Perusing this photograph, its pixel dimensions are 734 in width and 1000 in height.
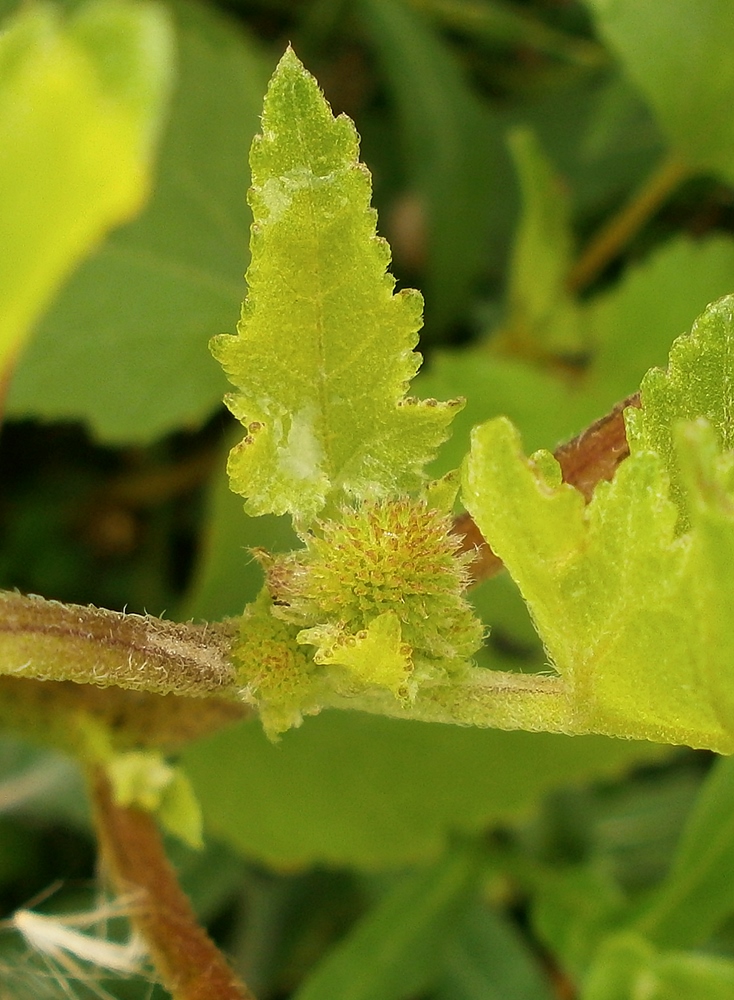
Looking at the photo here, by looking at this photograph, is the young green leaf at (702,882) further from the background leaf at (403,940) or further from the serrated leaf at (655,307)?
the serrated leaf at (655,307)

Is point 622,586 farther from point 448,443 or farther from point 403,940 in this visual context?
point 403,940

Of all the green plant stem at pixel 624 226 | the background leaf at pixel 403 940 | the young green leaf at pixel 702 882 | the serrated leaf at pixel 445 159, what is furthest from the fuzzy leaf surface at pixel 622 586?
the serrated leaf at pixel 445 159

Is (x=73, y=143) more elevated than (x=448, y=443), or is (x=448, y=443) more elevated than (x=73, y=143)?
(x=73, y=143)

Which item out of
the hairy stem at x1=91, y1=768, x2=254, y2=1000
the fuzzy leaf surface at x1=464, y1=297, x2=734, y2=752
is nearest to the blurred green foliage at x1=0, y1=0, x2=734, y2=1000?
the hairy stem at x1=91, y1=768, x2=254, y2=1000

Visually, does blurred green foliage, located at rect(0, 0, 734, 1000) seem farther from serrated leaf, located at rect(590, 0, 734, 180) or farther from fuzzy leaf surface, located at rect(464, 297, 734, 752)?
fuzzy leaf surface, located at rect(464, 297, 734, 752)

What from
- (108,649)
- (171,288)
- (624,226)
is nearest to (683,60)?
(624,226)

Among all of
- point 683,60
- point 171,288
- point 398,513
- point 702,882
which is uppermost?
point 683,60
